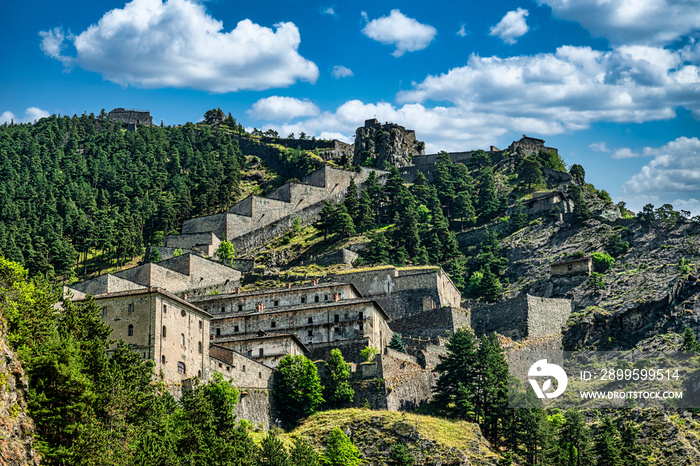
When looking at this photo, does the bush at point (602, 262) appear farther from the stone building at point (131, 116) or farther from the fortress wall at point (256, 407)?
the stone building at point (131, 116)

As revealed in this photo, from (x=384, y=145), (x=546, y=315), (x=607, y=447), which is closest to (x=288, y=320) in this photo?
(x=546, y=315)

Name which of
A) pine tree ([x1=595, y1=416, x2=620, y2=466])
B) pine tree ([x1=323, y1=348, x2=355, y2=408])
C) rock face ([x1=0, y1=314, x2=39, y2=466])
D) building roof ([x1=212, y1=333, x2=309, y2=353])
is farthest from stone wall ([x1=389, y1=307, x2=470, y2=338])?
rock face ([x1=0, y1=314, x2=39, y2=466])

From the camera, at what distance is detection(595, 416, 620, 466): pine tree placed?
2382 inches

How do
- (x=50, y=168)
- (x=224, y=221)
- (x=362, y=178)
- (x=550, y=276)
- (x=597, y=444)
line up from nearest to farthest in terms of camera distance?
(x=597, y=444) < (x=550, y=276) < (x=224, y=221) < (x=362, y=178) < (x=50, y=168)

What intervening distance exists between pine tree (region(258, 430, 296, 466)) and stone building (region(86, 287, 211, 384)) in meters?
9.12

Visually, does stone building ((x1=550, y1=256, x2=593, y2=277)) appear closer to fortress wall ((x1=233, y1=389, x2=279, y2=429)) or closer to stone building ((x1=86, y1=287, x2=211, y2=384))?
fortress wall ((x1=233, y1=389, x2=279, y2=429))

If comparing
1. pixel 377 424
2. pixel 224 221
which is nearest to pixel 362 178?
pixel 224 221

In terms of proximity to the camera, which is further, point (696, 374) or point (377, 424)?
point (696, 374)

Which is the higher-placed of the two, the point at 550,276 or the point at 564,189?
the point at 564,189

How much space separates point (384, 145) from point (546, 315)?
6508 centimetres

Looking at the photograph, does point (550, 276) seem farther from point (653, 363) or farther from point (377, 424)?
A: point (377, 424)

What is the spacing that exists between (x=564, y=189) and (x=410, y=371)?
52889mm

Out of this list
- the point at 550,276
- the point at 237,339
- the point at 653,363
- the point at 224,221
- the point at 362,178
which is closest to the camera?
the point at 237,339

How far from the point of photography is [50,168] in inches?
5807
